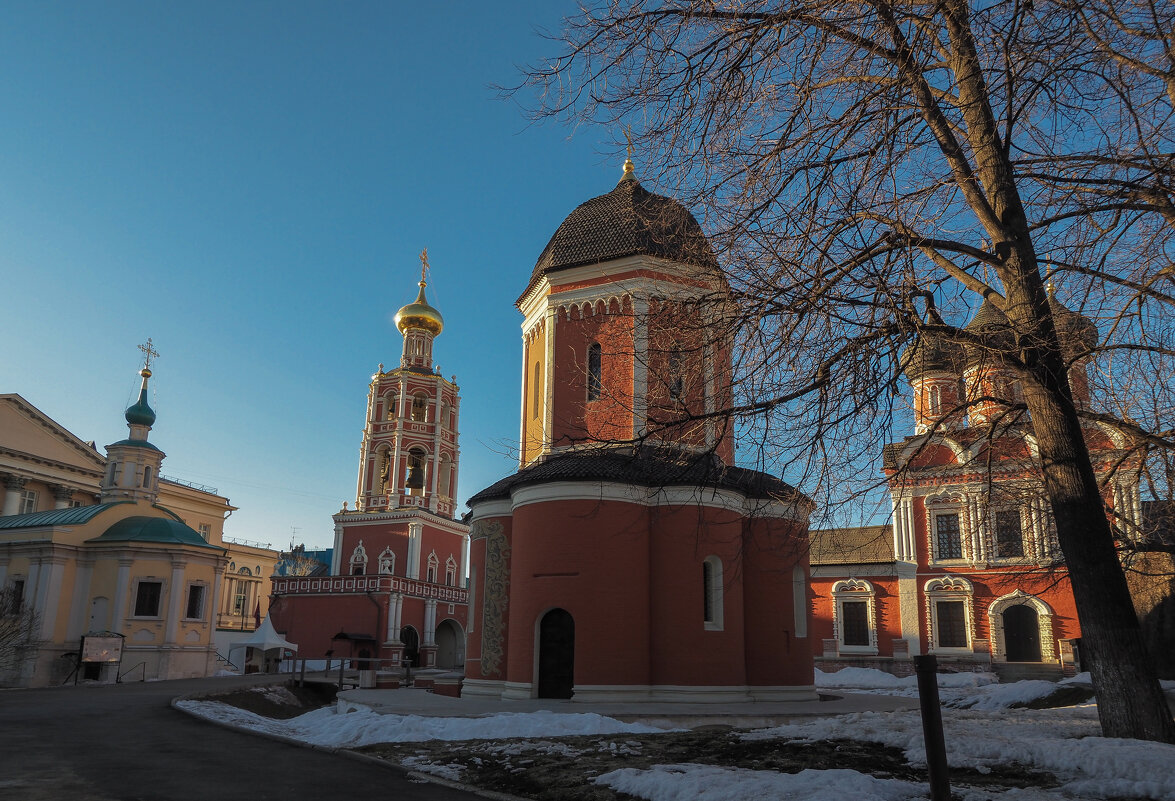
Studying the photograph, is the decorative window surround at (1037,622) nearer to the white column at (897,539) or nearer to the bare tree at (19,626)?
the white column at (897,539)

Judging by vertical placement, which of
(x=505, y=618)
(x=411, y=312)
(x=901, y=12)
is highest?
(x=411, y=312)

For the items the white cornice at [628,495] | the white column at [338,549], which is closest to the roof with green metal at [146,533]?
the white column at [338,549]

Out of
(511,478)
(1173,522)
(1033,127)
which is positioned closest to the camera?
(1033,127)

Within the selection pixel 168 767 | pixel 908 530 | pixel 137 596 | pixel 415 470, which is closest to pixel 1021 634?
pixel 908 530

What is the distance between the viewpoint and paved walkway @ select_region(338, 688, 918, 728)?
13164 millimetres

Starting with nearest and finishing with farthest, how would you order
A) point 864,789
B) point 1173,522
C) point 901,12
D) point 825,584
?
point 864,789
point 901,12
point 1173,522
point 825,584

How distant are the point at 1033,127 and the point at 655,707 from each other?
35.9 feet

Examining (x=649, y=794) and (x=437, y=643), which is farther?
(x=437, y=643)

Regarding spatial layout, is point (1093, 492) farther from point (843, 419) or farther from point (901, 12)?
point (901, 12)

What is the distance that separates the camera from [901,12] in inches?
278

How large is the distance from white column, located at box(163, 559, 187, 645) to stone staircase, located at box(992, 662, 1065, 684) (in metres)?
27.9

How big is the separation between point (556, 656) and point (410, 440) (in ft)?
88.6

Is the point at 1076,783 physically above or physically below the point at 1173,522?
below

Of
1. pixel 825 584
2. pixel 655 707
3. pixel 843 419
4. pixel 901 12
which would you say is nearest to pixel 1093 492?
pixel 843 419
